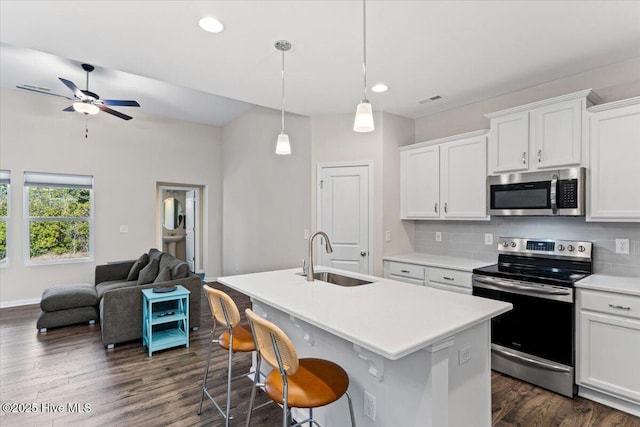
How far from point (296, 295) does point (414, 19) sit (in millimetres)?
2012

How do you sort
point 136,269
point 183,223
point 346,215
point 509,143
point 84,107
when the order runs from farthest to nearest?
point 183,223, point 136,269, point 346,215, point 84,107, point 509,143

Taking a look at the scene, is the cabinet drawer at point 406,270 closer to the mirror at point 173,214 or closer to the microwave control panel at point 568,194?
the microwave control panel at point 568,194

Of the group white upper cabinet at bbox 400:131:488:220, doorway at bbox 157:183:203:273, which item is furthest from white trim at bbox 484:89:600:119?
doorway at bbox 157:183:203:273

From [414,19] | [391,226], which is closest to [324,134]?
[391,226]

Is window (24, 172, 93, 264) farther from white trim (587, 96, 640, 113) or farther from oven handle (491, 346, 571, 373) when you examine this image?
white trim (587, 96, 640, 113)

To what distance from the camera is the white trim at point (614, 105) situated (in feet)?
8.14

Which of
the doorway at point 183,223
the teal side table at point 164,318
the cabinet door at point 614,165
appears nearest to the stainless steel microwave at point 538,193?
the cabinet door at point 614,165

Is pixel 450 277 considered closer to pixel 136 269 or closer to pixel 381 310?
pixel 381 310

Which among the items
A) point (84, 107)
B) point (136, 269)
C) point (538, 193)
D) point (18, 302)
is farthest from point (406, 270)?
point (18, 302)

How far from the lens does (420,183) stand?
13.3 feet

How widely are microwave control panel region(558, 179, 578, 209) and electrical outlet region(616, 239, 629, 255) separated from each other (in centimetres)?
50

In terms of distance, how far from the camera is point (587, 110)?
2691 millimetres

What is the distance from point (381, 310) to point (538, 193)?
7.28 ft

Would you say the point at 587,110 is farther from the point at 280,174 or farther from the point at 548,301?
the point at 280,174
